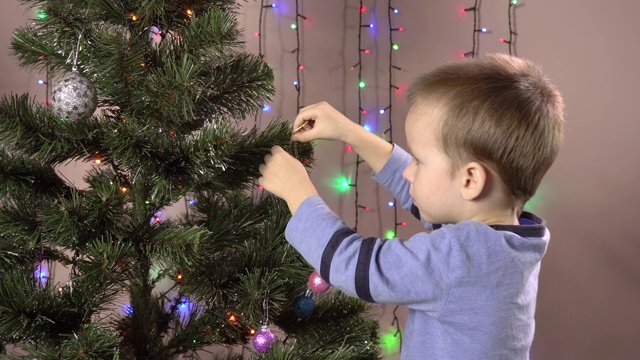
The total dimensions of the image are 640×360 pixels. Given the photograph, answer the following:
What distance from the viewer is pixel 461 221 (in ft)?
2.93

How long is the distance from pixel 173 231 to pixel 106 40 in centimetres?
27

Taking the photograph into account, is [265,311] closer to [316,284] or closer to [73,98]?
[316,284]

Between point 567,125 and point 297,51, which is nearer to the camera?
point 297,51

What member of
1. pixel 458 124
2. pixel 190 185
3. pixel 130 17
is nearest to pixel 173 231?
Result: pixel 190 185

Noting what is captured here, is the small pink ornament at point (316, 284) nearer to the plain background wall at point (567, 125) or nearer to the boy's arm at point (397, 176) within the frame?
the boy's arm at point (397, 176)

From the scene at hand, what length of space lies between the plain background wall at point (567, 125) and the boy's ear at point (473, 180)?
130 centimetres

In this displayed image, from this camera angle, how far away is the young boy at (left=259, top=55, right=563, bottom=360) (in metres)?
0.81

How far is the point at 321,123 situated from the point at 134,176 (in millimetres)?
310

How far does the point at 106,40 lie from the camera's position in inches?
32.9

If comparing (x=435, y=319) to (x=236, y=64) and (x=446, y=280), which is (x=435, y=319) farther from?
(x=236, y=64)

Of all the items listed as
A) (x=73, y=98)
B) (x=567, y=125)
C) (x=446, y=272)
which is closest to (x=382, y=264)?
(x=446, y=272)

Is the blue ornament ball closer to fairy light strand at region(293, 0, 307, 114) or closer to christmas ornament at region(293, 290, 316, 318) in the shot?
christmas ornament at region(293, 290, 316, 318)

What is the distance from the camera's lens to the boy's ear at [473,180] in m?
0.87

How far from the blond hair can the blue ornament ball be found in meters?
0.38
